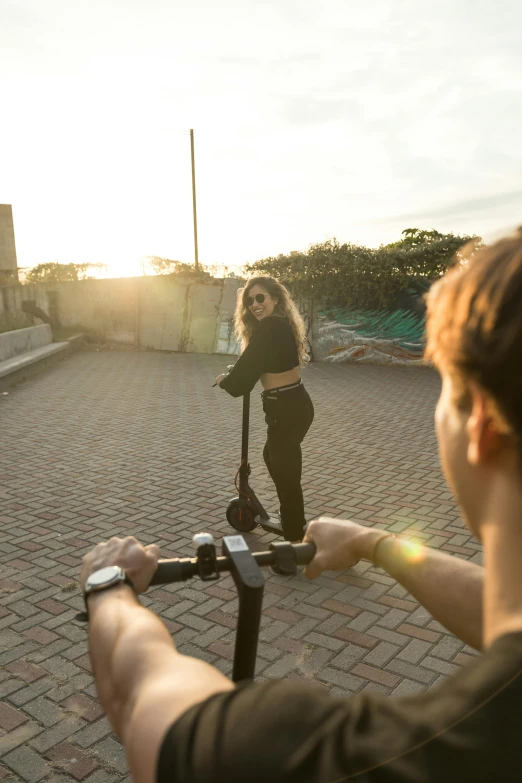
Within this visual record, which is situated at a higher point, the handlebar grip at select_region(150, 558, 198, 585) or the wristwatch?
the wristwatch

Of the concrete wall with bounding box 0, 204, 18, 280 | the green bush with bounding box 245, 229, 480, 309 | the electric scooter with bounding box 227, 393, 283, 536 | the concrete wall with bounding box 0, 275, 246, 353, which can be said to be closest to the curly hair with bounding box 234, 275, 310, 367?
the electric scooter with bounding box 227, 393, 283, 536

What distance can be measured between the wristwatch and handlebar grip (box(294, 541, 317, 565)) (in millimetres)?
430

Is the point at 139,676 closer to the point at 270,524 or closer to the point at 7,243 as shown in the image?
the point at 270,524

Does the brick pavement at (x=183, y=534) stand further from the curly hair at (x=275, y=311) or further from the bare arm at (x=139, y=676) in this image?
the bare arm at (x=139, y=676)

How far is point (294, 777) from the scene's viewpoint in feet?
2.68

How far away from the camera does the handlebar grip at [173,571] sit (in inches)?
58.0

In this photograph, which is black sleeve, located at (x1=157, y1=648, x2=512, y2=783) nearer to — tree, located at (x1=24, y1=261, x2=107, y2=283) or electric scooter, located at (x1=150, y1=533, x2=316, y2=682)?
electric scooter, located at (x1=150, y1=533, x2=316, y2=682)

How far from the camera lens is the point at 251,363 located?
4.73 metres

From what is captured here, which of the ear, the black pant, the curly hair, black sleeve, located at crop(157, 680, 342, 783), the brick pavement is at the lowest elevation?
the brick pavement

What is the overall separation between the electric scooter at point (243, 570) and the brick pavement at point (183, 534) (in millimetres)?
1803

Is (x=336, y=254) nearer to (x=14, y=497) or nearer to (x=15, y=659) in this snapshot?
(x=14, y=497)

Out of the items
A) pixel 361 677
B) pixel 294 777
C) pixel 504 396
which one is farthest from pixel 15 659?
pixel 504 396

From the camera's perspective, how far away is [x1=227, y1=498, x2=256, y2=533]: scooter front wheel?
543cm

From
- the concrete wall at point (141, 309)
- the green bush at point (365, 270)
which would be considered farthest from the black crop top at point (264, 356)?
the concrete wall at point (141, 309)
